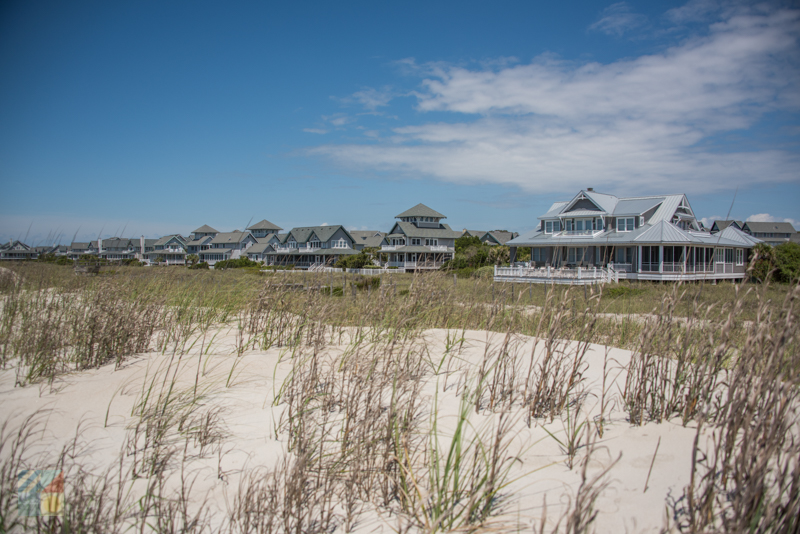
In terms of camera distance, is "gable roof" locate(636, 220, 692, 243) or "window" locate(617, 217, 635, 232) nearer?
"gable roof" locate(636, 220, 692, 243)

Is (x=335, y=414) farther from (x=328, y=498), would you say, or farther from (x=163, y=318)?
(x=163, y=318)

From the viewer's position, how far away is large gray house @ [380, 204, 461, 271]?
60500 millimetres

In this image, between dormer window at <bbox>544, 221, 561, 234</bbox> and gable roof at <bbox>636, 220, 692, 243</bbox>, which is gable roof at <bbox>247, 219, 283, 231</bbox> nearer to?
dormer window at <bbox>544, 221, 561, 234</bbox>

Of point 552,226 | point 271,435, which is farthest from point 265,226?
point 271,435

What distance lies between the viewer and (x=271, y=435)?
11.6ft

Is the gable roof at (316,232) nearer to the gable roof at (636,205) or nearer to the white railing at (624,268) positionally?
the gable roof at (636,205)

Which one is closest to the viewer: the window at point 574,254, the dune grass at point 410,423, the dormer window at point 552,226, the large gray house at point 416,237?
the dune grass at point 410,423

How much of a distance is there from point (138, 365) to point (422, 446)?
371 centimetres

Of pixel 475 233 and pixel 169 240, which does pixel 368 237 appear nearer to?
pixel 475 233

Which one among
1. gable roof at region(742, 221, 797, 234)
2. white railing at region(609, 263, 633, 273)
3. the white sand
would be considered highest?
gable roof at region(742, 221, 797, 234)

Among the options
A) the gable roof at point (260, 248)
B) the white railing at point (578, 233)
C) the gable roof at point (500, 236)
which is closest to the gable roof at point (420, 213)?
the gable roof at point (500, 236)

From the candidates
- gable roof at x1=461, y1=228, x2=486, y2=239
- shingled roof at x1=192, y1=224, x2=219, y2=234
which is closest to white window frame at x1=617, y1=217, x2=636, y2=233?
gable roof at x1=461, y1=228, x2=486, y2=239

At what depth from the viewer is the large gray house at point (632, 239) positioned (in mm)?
31250

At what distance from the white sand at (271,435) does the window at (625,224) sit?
34803mm
